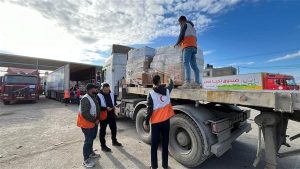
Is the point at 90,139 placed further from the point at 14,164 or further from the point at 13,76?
the point at 13,76

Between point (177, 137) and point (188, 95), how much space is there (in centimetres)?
93

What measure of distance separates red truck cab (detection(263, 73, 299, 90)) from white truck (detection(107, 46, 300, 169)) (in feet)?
19.7

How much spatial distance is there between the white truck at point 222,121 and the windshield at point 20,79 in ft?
49.7

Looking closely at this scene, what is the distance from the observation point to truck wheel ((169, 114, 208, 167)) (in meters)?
3.60

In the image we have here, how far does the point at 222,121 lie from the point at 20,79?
1657 cm

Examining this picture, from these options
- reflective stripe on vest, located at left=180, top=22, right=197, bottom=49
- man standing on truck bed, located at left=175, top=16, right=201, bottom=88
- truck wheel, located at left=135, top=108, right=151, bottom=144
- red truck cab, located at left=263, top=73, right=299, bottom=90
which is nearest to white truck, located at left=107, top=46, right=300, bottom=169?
man standing on truck bed, located at left=175, top=16, right=201, bottom=88

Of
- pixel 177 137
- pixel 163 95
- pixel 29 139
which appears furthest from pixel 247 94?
pixel 29 139

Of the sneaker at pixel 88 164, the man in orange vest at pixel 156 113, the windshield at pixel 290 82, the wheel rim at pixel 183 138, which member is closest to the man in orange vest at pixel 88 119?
the sneaker at pixel 88 164

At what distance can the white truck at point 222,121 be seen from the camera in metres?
2.84

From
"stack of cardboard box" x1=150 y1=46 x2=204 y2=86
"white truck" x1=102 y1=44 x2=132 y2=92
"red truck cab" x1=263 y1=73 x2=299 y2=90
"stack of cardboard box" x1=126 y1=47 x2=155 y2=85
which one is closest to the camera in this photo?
"stack of cardboard box" x1=150 y1=46 x2=204 y2=86

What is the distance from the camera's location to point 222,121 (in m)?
3.80

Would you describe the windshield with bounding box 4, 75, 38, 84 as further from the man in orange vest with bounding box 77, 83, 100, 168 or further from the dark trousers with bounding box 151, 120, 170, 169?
the dark trousers with bounding box 151, 120, 170, 169

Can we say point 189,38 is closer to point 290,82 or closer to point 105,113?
point 105,113

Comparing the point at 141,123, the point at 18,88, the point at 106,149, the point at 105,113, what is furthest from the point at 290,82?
the point at 18,88
